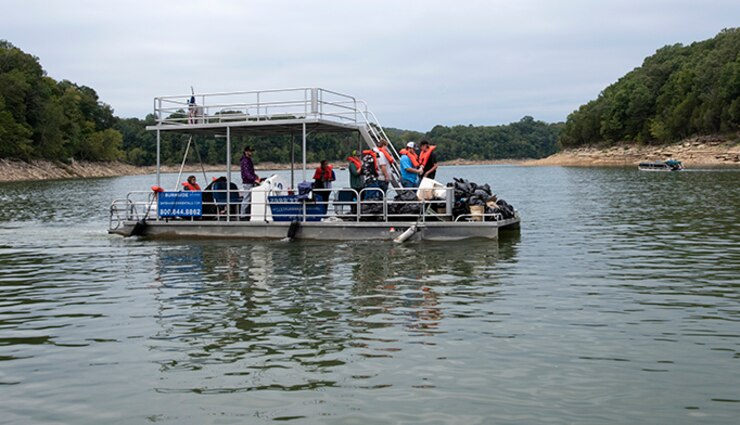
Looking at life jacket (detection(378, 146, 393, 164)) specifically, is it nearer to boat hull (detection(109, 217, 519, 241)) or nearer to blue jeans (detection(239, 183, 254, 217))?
boat hull (detection(109, 217, 519, 241))

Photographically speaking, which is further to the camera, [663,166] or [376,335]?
[663,166]

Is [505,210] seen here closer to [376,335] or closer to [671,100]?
[376,335]

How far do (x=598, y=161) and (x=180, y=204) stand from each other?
419 ft

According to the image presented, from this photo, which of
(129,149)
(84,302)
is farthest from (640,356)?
(129,149)

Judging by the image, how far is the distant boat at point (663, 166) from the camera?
263 ft

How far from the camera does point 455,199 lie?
19844 mm

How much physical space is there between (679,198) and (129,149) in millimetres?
146301

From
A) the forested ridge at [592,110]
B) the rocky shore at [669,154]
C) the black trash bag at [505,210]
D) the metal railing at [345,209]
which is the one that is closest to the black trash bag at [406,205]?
the metal railing at [345,209]

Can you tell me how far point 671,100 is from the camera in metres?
140

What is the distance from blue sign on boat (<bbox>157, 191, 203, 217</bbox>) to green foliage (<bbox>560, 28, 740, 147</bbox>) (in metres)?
106

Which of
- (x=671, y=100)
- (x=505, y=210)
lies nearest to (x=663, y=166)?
(x=671, y=100)

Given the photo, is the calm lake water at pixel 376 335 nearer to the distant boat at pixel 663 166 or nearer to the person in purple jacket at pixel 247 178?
the person in purple jacket at pixel 247 178

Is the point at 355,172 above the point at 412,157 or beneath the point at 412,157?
beneath

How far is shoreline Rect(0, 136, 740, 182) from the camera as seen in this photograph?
9806 centimetres
